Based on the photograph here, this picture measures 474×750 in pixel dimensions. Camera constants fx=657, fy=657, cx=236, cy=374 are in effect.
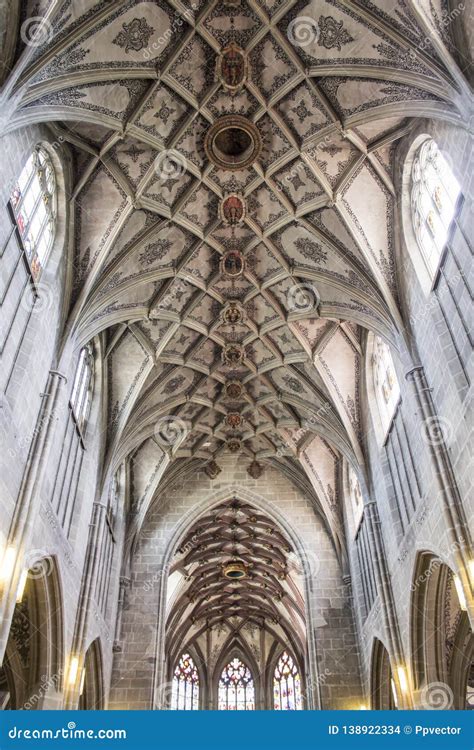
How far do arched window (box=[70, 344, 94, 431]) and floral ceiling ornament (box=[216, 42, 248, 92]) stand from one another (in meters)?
8.17

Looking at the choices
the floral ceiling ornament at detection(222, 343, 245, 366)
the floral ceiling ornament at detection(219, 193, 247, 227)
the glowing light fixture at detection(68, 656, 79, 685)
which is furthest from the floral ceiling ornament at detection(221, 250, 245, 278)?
the glowing light fixture at detection(68, 656, 79, 685)

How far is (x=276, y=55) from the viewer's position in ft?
47.9

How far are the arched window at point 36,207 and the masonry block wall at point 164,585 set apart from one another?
1369 centimetres

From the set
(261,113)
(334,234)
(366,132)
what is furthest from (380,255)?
(261,113)

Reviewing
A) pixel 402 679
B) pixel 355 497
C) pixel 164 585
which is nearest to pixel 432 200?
pixel 402 679

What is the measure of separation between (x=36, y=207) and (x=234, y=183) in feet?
17.7

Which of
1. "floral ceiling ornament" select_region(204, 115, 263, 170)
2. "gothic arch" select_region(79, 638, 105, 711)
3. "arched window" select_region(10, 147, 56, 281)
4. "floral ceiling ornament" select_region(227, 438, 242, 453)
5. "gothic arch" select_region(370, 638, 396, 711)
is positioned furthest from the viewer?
"floral ceiling ornament" select_region(227, 438, 242, 453)

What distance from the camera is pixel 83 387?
Result: 1923 cm

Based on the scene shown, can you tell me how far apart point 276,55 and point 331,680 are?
18958mm

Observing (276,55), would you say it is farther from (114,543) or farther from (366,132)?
(114,543)

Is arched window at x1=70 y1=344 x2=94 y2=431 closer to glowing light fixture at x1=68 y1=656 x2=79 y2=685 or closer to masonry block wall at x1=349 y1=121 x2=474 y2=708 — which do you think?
glowing light fixture at x1=68 y1=656 x2=79 y2=685

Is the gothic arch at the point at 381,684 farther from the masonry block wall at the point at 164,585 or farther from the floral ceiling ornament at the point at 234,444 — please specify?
the floral ceiling ornament at the point at 234,444

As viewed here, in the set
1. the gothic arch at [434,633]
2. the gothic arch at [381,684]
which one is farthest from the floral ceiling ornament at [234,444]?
the gothic arch at [434,633]

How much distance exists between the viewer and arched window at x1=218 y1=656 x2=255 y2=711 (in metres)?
39.2
